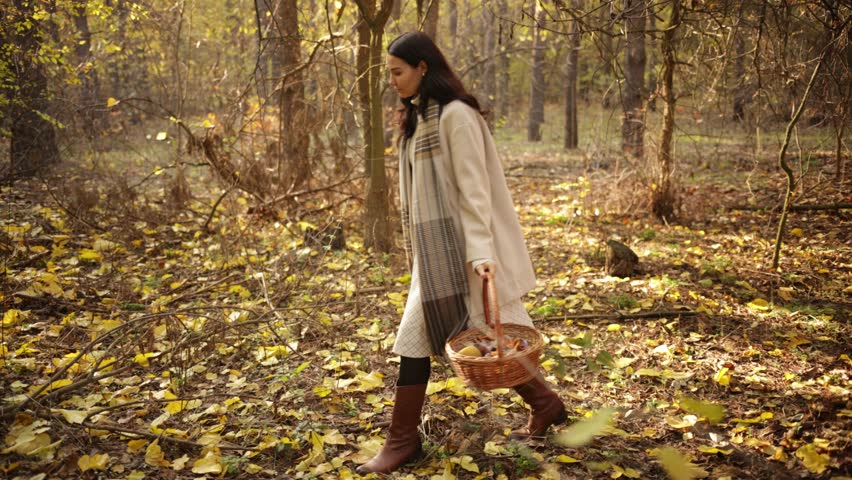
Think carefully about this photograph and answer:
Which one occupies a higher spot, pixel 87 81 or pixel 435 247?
pixel 87 81

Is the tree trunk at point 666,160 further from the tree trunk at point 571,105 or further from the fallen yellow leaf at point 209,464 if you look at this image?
the tree trunk at point 571,105

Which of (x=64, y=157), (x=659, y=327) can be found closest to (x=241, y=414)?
(x=659, y=327)

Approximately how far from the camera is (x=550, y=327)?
4.27 metres

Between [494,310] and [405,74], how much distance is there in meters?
1.05

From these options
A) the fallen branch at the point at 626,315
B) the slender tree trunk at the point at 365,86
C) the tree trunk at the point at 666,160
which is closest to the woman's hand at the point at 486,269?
the fallen branch at the point at 626,315

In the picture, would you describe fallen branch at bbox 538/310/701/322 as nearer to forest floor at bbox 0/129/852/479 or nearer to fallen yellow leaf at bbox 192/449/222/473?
forest floor at bbox 0/129/852/479

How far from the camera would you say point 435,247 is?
2.50m

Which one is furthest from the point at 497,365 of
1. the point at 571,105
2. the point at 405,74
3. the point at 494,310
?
the point at 571,105

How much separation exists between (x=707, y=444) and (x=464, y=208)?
1607 millimetres

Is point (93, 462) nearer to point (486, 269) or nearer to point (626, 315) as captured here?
point (486, 269)

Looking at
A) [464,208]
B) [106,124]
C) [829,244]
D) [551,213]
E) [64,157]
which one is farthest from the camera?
[106,124]

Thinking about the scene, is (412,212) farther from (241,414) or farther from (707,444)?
(707,444)

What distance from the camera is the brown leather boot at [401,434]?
2633mm

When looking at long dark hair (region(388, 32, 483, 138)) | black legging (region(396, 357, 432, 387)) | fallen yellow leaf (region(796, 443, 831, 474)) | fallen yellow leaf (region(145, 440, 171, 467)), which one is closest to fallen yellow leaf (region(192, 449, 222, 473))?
fallen yellow leaf (region(145, 440, 171, 467))
